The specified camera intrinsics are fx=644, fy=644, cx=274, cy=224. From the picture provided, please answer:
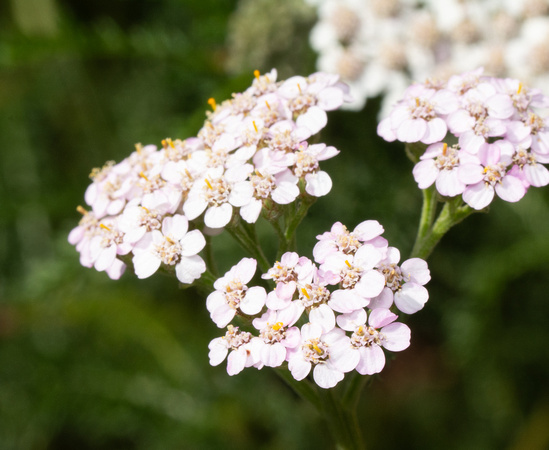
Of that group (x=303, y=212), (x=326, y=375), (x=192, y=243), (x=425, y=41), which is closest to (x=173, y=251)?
(x=192, y=243)

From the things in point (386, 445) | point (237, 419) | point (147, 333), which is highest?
point (147, 333)

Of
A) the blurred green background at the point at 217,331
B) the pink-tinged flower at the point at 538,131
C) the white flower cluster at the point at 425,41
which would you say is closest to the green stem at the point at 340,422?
the pink-tinged flower at the point at 538,131

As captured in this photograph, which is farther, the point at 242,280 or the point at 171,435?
the point at 171,435

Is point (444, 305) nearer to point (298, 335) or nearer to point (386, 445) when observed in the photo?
point (386, 445)

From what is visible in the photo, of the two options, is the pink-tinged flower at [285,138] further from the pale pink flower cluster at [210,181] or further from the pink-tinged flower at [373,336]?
the pink-tinged flower at [373,336]

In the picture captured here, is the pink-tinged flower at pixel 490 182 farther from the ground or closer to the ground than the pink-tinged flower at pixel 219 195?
closer to the ground

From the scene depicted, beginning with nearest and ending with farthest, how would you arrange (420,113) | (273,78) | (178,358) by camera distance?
(420,113), (273,78), (178,358)

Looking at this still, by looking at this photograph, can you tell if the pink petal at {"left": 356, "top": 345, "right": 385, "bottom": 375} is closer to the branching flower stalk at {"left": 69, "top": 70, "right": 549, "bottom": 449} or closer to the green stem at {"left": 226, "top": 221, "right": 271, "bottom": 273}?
the branching flower stalk at {"left": 69, "top": 70, "right": 549, "bottom": 449}

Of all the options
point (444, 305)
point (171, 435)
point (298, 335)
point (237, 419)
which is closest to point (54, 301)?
point (171, 435)
